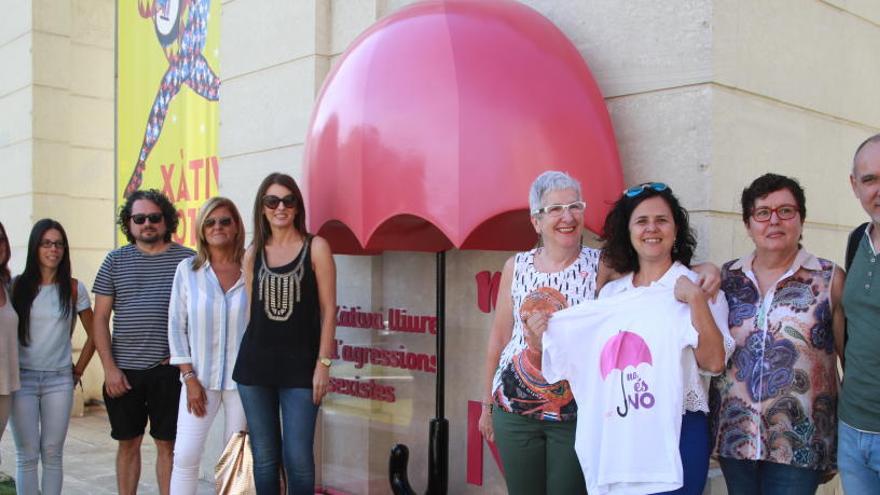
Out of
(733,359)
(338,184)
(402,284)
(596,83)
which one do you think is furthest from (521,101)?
(402,284)

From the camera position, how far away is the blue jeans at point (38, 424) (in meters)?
4.45

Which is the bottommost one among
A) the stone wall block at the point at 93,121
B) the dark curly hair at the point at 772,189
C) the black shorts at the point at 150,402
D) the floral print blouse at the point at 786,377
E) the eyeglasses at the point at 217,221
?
the black shorts at the point at 150,402

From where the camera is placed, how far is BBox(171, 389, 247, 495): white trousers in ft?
13.6

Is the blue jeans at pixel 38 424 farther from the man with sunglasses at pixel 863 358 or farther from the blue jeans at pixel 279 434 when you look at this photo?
the man with sunglasses at pixel 863 358

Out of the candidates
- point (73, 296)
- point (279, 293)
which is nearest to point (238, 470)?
point (279, 293)

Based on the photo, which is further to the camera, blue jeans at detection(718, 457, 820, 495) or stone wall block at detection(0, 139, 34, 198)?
stone wall block at detection(0, 139, 34, 198)

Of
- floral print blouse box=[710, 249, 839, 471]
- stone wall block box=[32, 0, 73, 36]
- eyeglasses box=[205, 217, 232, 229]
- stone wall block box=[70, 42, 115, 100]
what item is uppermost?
stone wall block box=[32, 0, 73, 36]

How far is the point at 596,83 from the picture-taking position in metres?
3.86

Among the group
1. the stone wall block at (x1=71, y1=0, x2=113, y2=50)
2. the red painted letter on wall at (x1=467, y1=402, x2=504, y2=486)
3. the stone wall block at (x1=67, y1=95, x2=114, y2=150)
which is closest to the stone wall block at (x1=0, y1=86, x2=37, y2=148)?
the stone wall block at (x1=67, y1=95, x2=114, y2=150)

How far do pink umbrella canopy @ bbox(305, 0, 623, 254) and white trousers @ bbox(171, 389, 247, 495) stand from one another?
1104mm

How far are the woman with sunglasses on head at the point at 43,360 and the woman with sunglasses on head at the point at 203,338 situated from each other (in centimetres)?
82

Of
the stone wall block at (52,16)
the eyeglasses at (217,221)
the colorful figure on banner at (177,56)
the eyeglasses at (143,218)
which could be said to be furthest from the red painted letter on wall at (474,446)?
the stone wall block at (52,16)

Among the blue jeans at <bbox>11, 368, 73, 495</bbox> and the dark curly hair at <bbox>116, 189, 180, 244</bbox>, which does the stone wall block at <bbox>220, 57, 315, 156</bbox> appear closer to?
the dark curly hair at <bbox>116, 189, 180, 244</bbox>

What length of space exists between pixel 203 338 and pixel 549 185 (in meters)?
2.09
